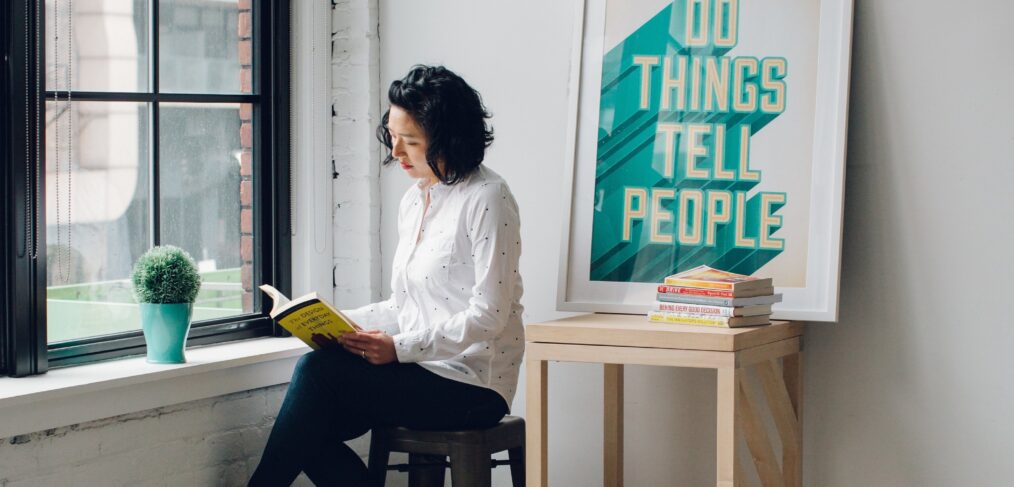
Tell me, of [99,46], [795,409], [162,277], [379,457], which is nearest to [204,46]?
[99,46]

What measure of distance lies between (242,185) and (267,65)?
0.37 m

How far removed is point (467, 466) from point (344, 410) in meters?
0.32

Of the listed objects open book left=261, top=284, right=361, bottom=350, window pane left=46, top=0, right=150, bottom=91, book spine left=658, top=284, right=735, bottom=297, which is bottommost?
open book left=261, top=284, right=361, bottom=350

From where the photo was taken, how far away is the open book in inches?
100

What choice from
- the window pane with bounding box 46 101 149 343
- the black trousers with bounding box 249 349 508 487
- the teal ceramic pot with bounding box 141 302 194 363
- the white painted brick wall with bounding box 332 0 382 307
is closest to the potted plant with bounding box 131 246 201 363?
the teal ceramic pot with bounding box 141 302 194 363

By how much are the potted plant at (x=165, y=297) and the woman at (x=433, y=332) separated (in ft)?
1.24

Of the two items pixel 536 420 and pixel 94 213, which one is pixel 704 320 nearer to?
pixel 536 420

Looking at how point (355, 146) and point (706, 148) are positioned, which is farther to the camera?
point (355, 146)

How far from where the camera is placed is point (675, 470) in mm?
3135

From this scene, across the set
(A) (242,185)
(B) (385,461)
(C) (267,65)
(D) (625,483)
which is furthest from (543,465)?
(C) (267,65)

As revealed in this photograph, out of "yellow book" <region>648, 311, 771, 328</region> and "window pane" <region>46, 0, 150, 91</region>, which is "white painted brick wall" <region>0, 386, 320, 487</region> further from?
"yellow book" <region>648, 311, 771, 328</region>

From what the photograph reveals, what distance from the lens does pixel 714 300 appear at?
2566 mm

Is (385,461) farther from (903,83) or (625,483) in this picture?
(903,83)

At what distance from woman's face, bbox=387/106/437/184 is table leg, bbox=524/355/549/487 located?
1.77ft
